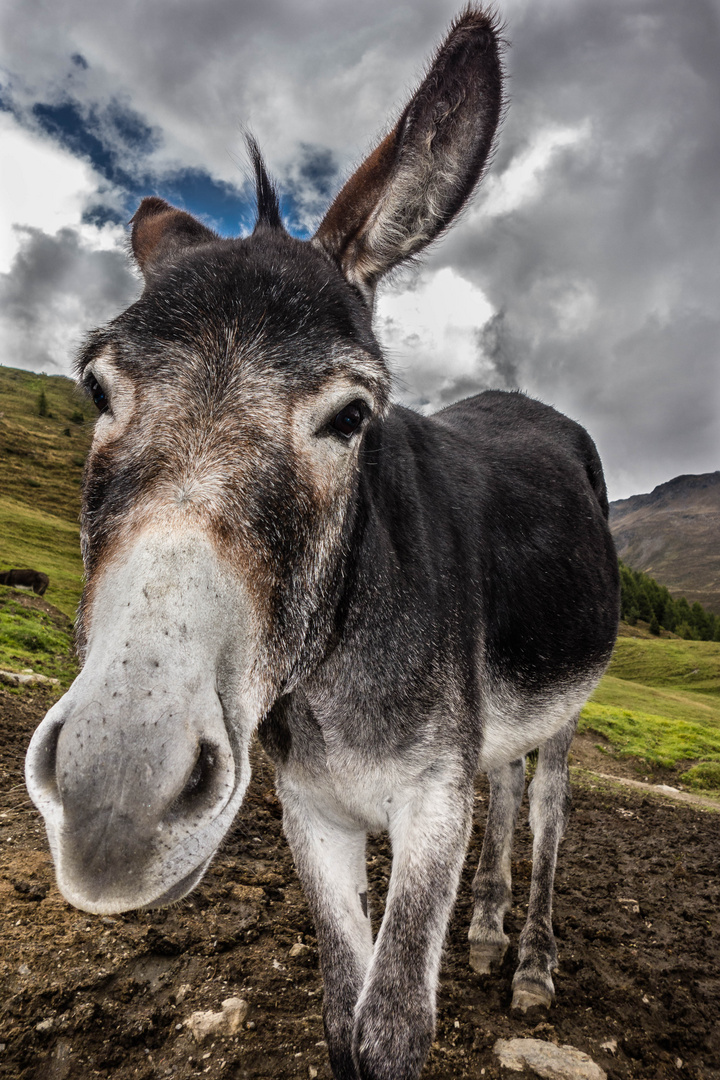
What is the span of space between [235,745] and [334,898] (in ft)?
5.45

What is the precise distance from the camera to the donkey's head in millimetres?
1484

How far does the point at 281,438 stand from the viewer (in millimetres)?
2109

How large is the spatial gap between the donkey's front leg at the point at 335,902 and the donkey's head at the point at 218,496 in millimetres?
1159

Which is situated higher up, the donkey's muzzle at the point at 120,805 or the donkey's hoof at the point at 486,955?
the donkey's muzzle at the point at 120,805

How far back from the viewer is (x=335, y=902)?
115 inches

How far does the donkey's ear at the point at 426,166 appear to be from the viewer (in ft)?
8.38

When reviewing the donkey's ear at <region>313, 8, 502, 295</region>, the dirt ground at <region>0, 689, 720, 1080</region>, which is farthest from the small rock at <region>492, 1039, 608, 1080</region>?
the donkey's ear at <region>313, 8, 502, 295</region>

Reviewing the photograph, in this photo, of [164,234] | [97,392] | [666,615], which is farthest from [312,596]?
[666,615]

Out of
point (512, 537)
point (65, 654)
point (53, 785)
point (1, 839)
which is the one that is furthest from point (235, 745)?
point (65, 654)

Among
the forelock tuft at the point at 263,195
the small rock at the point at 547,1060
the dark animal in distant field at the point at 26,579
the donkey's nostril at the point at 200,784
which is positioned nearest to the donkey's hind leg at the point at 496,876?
the small rock at the point at 547,1060

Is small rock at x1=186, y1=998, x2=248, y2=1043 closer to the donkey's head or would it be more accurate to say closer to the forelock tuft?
the donkey's head

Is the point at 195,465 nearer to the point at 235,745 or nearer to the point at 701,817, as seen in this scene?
the point at 235,745

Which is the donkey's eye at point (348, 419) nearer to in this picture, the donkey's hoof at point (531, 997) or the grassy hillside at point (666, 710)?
the donkey's hoof at point (531, 997)

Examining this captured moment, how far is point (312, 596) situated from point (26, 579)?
103 ft
